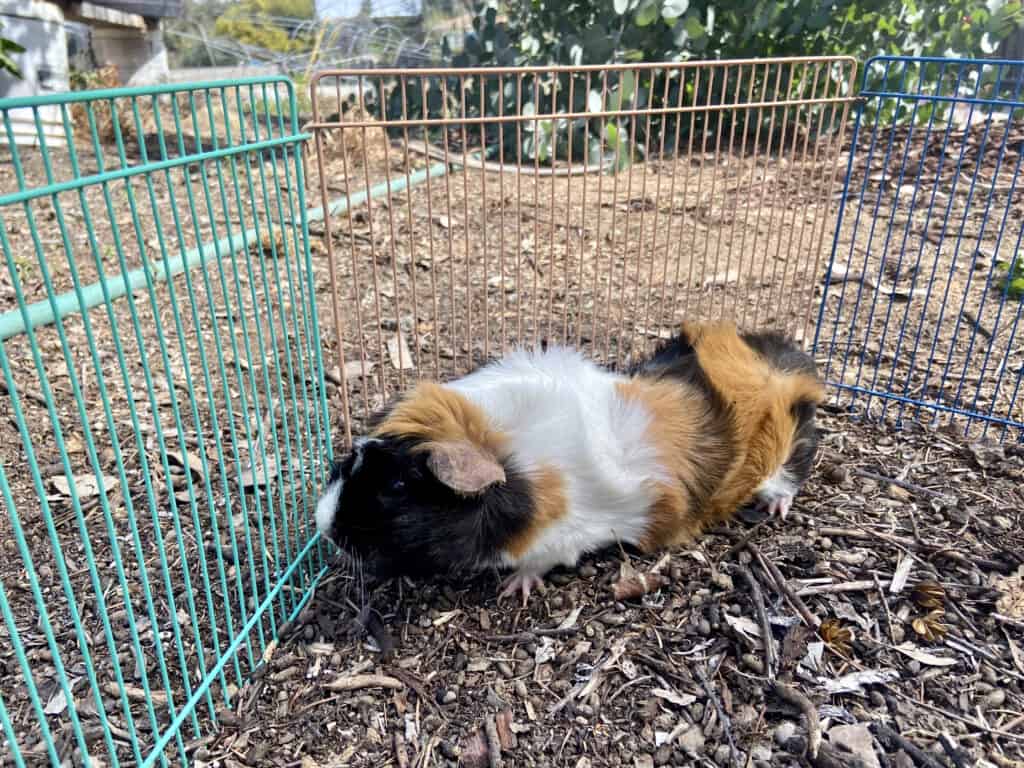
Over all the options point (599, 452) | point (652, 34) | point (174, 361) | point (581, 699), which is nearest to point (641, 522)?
point (599, 452)

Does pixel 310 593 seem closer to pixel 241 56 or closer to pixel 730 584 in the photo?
pixel 730 584

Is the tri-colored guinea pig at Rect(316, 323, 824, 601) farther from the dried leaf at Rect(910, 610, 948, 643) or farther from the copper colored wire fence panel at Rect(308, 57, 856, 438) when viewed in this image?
the dried leaf at Rect(910, 610, 948, 643)

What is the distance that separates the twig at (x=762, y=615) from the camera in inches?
66.1

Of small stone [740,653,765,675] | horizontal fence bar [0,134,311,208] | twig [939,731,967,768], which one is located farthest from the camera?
small stone [740,653,765,675]

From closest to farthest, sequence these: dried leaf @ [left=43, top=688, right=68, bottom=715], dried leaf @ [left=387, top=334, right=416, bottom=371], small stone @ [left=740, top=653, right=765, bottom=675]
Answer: dried leaf @ [left=43, top=688, right=68, bottom=715] → small stone @ [left=740, top=653, right=765, bottom=675] → dried leaf @ [left=387, top=334, right=416, bottom=371]

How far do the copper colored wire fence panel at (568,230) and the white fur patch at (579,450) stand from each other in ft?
0.91

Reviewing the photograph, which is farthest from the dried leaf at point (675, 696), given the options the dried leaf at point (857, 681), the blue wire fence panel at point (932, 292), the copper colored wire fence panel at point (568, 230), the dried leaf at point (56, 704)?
the blue wire fence panel at point (932, 292)

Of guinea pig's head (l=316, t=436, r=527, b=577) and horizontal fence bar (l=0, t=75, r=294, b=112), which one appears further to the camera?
guinea pig's head (l=316, t=436, r=527, b=577)

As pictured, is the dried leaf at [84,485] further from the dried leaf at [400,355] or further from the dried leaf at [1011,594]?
the dried leaf at [1011,594]

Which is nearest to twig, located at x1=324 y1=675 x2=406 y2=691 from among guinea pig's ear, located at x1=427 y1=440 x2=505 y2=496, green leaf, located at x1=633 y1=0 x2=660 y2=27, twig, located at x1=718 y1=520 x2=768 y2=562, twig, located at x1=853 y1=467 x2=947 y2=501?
guinea pig's ear, located at x1=427 y1=440 x2=505 y2=496

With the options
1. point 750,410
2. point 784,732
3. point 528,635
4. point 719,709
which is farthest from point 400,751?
point 750,410

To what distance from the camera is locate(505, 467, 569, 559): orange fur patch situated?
1.76 m

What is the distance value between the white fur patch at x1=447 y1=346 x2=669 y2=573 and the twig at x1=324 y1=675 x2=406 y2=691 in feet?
1.20

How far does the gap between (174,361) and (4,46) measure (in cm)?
113
